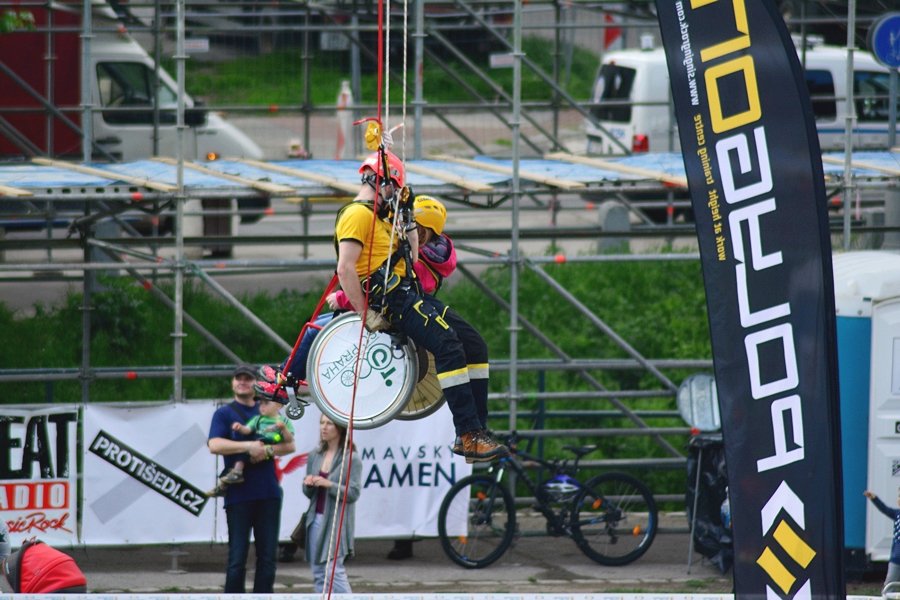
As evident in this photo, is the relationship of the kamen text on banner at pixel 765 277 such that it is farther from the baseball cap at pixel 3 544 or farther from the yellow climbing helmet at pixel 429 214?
the baseball cap at pixel 3 544

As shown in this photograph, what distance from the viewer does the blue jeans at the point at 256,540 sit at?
10258 millimetres

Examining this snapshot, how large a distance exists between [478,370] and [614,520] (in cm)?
506

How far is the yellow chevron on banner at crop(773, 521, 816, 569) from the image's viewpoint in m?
5.78

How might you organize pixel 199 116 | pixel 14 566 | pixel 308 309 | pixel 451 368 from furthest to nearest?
pixel 199 116 < pixel 308 309 < pixel 14 566 < pixel 451 368

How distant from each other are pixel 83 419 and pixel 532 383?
5646 mm

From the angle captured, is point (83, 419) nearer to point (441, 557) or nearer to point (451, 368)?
point (441, 557)

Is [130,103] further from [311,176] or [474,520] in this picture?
[474,520]

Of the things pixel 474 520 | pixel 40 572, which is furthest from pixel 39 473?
pixel 40 572

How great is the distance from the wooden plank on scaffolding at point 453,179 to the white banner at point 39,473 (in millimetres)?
3186

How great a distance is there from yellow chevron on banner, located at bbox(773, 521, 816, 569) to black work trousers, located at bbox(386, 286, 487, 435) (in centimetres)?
179

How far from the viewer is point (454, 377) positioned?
7102 mm

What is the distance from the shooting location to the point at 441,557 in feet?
40.3

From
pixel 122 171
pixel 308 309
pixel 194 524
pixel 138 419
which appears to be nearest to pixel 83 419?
pixel 138 419

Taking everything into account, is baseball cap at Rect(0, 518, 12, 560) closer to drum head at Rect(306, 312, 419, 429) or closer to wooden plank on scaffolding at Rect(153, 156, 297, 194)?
drum head at Rect(306, 312, 419, 429)
